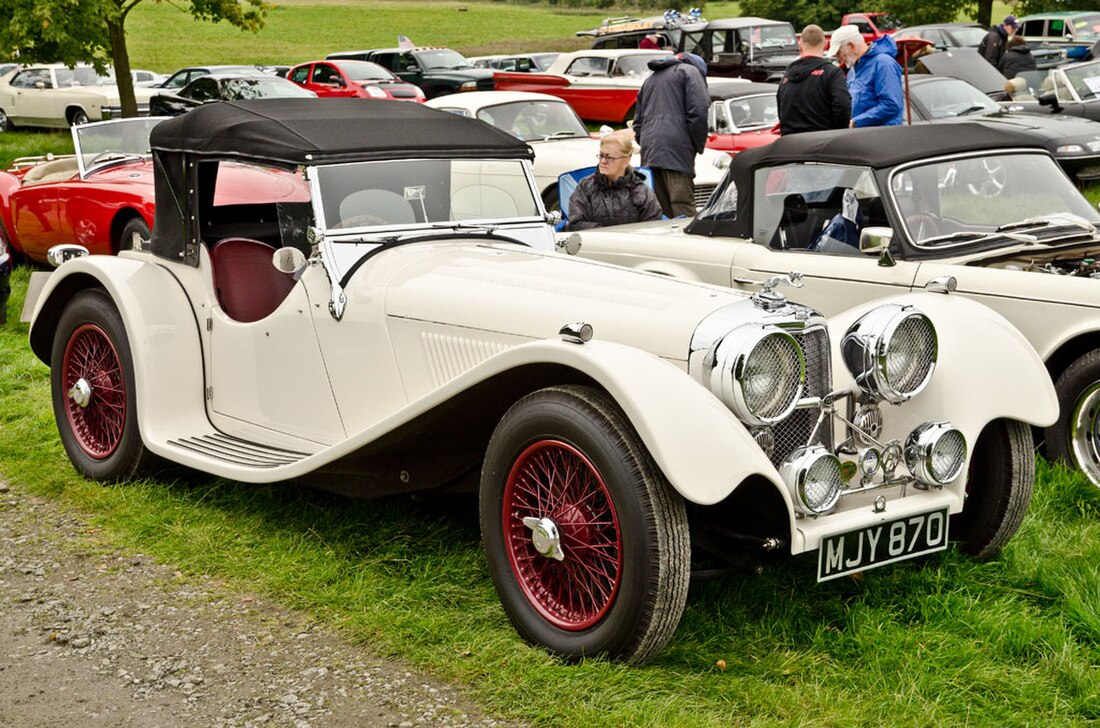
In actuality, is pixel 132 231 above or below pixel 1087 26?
below

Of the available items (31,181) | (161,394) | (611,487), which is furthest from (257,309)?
(31,181)

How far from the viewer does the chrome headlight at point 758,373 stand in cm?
382

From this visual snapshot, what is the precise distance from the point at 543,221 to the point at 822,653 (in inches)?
97.8

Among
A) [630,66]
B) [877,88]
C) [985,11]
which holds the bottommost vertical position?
[630,66]

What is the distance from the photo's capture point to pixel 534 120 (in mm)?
13469

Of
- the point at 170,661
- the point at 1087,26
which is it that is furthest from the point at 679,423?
the point at 1087,26

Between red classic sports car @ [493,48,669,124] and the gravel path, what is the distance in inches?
741

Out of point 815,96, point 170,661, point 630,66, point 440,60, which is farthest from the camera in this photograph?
point 440,60

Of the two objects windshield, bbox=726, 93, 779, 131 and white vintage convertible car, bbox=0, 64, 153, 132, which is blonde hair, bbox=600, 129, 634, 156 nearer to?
windshield, bbox=726, 93, 779, 131

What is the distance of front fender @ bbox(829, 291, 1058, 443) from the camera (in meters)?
4.34

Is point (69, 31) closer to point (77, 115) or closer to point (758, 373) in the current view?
point (77, 115)

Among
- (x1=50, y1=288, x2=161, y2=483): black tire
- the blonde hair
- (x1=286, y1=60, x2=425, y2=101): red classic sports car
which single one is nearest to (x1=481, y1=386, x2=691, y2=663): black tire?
(x1=50, y1=288, x2=161, y2=483): black tire

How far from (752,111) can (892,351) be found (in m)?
11.4

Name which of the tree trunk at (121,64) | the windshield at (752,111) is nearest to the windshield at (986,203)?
the windshield at (752,111)
